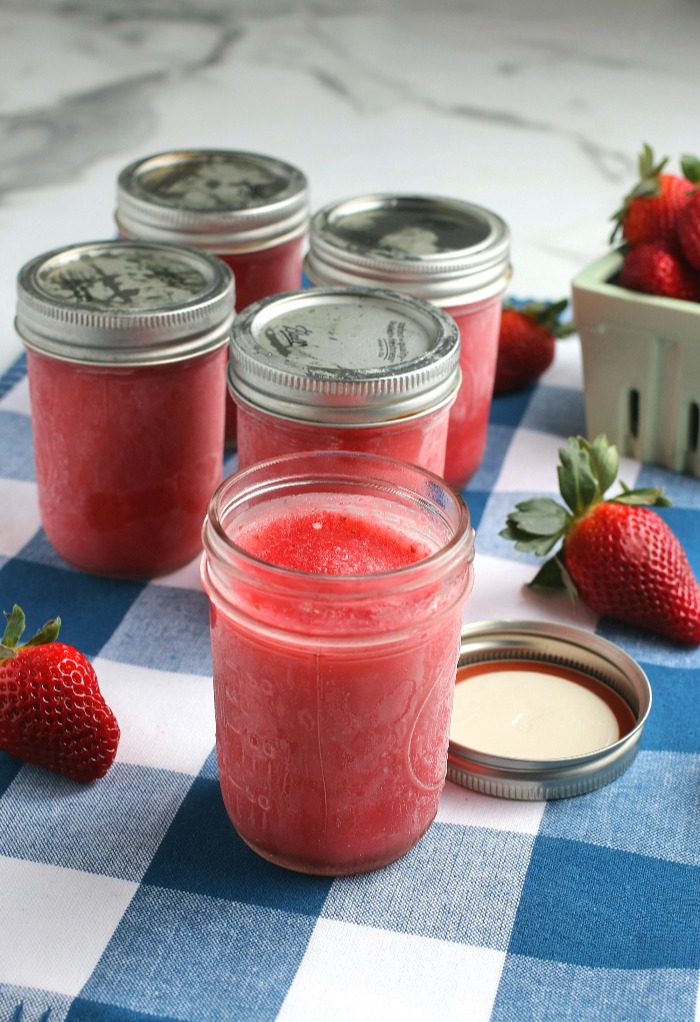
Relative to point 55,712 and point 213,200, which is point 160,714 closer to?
point 55,712

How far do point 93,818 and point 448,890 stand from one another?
292mm

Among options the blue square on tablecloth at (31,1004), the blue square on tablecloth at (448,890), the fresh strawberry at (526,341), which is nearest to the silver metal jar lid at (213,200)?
the fresh strawberry at (526,341)

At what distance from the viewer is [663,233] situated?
1693mm

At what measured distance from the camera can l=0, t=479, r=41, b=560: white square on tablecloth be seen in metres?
1.51

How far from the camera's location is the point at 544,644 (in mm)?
1280

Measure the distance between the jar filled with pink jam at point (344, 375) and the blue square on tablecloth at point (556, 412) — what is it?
402mm

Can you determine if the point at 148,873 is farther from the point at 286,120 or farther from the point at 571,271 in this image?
the point at 286,120

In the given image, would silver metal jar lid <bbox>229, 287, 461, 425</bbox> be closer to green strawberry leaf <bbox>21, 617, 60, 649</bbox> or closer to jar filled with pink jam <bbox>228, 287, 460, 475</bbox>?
jar filled with pink jam <bbox>228, 287, 460, 475</bbox>

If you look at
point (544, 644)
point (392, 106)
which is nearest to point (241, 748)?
point (544, 644)

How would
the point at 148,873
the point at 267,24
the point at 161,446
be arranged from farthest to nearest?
the point at 267,24
the point at 161,446
the point at 148,873

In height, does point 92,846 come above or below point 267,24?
above

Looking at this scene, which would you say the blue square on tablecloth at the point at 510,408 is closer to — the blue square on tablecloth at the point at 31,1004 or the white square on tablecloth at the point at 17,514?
the white square on tablecloth at the point at 17,514

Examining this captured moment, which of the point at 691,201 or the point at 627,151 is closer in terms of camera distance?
the point at 691,201

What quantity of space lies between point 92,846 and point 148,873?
0.06m
